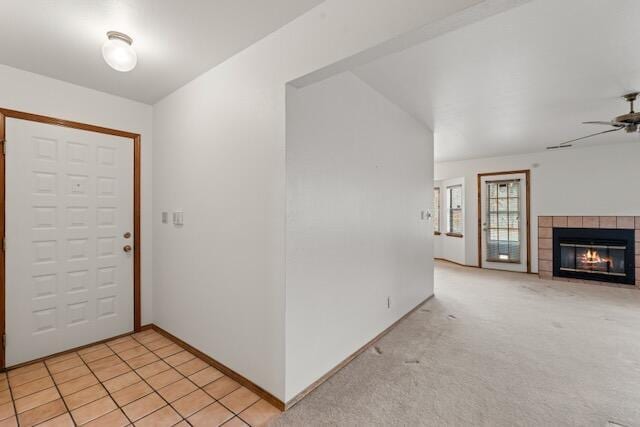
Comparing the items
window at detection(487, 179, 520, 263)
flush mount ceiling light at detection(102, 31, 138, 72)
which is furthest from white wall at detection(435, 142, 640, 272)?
flush mount ceiling light at detection(102, 31, 138, 72)

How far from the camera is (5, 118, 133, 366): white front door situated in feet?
8.16

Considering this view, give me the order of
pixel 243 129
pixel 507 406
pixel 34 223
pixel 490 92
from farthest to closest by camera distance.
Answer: pixel 490 92, pixel 34 223, pixel 243 129, pixel 507 406

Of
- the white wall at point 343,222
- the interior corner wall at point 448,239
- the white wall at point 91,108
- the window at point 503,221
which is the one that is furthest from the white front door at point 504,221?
the white wall at point 91,108

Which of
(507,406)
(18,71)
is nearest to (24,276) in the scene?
(18,71)

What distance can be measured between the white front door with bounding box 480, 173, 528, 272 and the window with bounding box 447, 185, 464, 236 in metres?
0.54

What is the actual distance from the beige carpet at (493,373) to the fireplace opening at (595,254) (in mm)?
1708

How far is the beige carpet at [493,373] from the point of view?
1876 millimetres

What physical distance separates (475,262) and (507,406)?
534cm

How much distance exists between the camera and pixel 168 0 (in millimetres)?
1671

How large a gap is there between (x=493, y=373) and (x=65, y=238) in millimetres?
3878

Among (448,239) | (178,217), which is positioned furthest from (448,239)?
(178,217)

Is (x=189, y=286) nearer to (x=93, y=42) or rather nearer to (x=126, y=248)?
(x=126, y=248)

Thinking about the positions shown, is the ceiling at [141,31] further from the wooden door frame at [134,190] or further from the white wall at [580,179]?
the white wall at [580,179]

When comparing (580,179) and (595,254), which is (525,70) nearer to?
(580,179)
